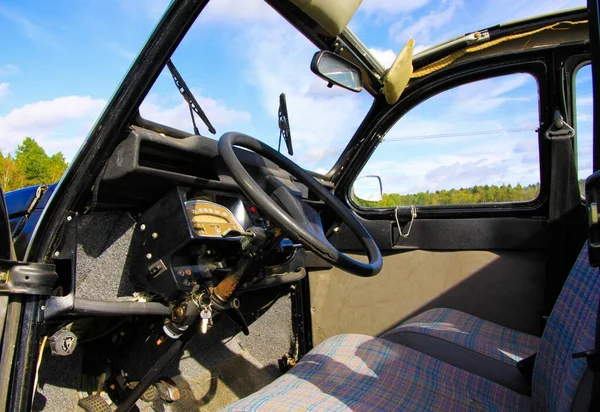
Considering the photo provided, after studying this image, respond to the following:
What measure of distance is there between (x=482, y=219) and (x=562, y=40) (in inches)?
34.1

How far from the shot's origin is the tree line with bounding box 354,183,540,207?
86.9 inches

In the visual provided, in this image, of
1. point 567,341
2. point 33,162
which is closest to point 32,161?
point 33,162

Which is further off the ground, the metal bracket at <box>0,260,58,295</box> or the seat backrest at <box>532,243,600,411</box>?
the metal bracket at <box>0,260,58,295</box>

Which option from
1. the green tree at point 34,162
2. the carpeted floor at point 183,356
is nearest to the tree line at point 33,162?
the green tree at point 34,162

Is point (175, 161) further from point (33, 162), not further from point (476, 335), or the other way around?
point (33, 162)

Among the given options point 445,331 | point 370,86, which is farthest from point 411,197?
point 445,331

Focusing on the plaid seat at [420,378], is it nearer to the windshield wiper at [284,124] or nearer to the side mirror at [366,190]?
the windshield wiper at [284,124]

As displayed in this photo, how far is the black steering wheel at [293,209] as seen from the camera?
47.3 inches

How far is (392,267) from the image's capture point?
7.88 feet

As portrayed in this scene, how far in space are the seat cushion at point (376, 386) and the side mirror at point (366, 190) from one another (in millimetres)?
1145

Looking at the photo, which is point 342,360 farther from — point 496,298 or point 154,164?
point 496,298

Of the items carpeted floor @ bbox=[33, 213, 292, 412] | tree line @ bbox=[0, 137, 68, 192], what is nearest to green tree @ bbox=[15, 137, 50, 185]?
tree line @ bbox=[0, 137, 68, 192]

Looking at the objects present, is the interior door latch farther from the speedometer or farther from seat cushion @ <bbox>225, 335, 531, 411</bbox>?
the speedometer

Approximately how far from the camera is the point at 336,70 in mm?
1709
